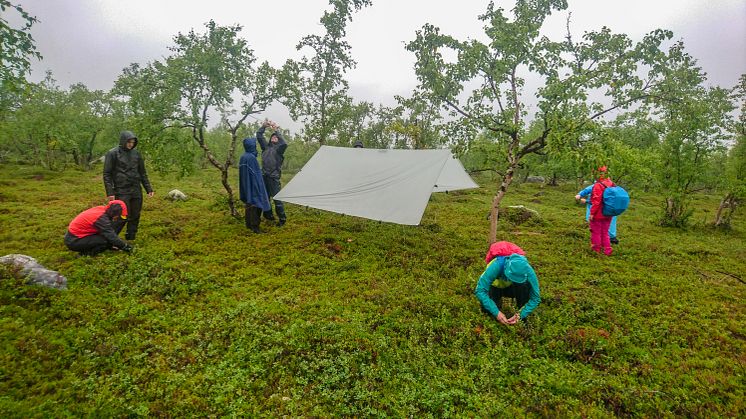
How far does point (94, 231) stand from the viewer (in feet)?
17.9

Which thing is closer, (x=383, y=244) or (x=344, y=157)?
(x=383, y=244)

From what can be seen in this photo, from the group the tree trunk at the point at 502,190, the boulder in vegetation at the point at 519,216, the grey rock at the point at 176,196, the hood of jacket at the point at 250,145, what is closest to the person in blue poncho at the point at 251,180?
the hood of jacket at the point at 250,145

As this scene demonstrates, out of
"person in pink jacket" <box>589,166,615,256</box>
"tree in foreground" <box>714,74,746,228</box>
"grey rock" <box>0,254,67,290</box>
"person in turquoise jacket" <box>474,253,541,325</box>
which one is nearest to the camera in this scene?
"person in turquoise jacket" <box>474,253,541,325</box>

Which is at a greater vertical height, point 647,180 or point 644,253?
point 647,180

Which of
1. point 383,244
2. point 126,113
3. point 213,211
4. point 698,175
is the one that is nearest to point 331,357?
point 383,244

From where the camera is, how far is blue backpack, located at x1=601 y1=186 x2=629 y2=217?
6.44 meters

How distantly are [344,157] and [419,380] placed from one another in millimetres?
6932

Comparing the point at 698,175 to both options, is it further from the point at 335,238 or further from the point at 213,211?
the point at 213,211

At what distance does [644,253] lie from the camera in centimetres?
730

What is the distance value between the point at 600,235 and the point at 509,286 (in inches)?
180

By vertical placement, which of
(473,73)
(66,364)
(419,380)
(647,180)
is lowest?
(419,380)

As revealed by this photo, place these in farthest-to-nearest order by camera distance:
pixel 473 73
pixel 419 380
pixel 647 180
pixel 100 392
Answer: pixel 647 180
pixel 473 73
pixel 419 380
pixel 100 392

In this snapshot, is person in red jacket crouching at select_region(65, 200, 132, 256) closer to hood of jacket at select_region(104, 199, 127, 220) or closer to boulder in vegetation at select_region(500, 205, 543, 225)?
hood of jacket at select_region(104, 199, 127, 220)

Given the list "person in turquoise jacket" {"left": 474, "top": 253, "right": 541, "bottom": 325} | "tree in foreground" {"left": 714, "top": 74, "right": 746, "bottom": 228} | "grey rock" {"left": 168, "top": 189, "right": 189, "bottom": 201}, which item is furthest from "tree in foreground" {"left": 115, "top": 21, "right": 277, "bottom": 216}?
"tree in foreground" {"left": 714, "top": 74, "right": 746, "bottom": 228}
